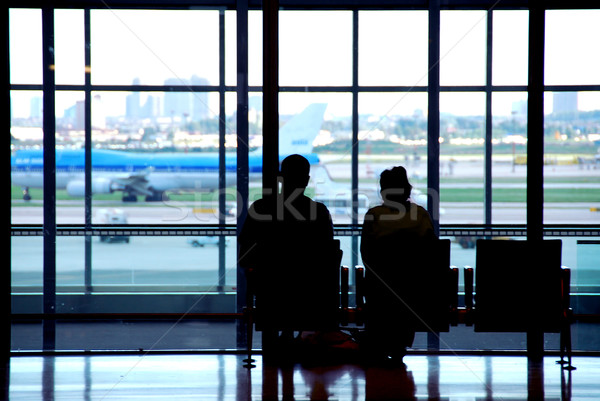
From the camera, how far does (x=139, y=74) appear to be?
6781mm

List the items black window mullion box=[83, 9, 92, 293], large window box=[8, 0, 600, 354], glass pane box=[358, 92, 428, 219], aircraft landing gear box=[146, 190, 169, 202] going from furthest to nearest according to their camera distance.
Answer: aircraft landing gear box=[146, 190, 169, 202] < black window mullion box=[83, 9, 92, 293] < glass pane box=[358, 92, 428, 219] < large window box=[8, 0, 600, 354]

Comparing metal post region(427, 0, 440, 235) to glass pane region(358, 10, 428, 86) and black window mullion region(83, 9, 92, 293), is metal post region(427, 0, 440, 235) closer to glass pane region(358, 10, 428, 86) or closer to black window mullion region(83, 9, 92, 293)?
glass pane region(358, 10, 428, 86)

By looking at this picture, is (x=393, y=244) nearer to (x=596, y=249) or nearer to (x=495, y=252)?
(x=495, y=252)

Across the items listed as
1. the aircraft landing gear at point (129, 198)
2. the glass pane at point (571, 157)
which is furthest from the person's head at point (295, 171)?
the aircraft landing gear at point (129, 198)

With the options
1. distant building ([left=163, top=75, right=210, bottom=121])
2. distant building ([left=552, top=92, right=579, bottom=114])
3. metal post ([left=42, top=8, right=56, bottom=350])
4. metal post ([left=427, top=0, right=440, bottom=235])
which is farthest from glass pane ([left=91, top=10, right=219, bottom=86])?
distant building ([left=552, top=92, right=579, bottom=114])

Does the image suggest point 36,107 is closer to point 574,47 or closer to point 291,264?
point 291,264

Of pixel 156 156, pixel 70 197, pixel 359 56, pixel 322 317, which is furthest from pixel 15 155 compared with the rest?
pixel 322 317

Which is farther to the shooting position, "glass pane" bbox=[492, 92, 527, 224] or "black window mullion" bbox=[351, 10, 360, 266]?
"glass pane" bbox=[492, 92, 527, 224]

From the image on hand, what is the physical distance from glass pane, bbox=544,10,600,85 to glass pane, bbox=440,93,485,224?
739mm

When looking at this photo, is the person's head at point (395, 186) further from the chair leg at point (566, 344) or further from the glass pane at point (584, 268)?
the glass pane at point (584, 268)

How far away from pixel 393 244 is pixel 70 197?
4.23 meters

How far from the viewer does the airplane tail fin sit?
5.83 meters

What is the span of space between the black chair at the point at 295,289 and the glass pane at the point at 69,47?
3.45 metres

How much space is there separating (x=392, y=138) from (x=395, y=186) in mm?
2663
